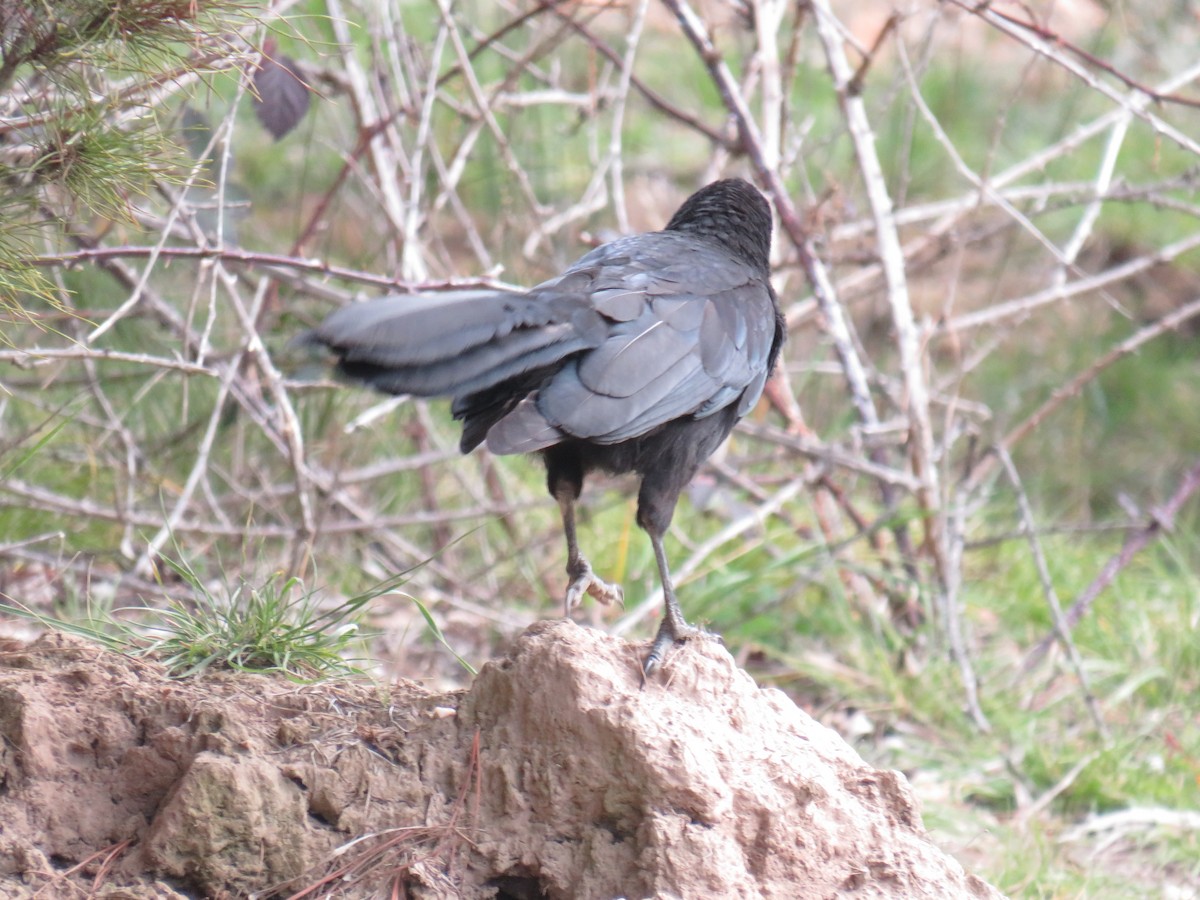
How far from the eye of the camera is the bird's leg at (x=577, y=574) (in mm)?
3955

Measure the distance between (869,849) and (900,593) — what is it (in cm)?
333

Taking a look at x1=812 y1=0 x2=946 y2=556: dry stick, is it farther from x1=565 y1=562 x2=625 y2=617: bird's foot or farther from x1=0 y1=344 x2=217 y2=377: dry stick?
x1=0 y1=344 x2=217 y2=377: dry stick

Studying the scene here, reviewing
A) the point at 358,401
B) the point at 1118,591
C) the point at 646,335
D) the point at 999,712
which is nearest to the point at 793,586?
the point at 999,712

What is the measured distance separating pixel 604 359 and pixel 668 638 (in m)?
0.75

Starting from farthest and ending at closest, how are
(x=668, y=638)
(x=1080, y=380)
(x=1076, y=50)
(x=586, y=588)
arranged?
(x=1080, y=380)
(x=1076, y=50)
(x=586, y=588)
(x=668, y=638)

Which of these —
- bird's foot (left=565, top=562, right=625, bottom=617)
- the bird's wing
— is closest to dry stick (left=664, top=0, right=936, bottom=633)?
the bird's wing

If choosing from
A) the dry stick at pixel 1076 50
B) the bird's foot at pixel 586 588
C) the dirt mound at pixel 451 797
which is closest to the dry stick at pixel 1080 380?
the dry stick at pixel 1076 50

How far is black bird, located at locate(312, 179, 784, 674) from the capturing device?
9.76 feet

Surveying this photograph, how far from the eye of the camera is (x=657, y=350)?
143 inches

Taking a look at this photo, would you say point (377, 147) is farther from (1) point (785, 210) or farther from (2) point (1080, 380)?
(2) point (1080, 380)

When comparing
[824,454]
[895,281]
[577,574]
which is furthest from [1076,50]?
[577,574]

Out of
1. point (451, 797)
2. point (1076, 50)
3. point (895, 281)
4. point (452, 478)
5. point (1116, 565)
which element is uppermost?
point (1076, 50)

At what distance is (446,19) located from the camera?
4.80 metres

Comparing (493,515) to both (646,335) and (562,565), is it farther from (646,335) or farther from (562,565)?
(646,335)
